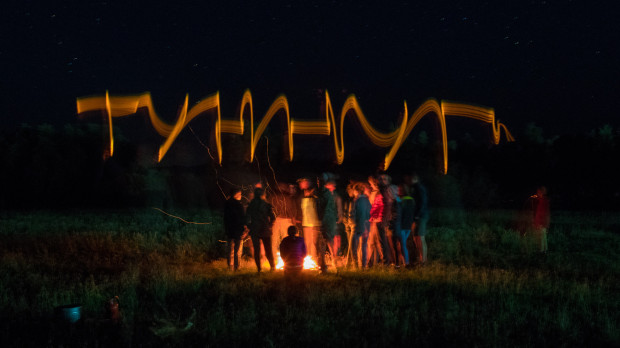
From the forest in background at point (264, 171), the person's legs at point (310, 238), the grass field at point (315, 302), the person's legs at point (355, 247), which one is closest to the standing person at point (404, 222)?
the grass field at point (315, 302)

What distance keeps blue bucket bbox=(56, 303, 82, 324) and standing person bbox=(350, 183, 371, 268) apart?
6.41m

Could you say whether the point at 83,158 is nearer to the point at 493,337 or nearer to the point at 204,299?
the point at 204,299

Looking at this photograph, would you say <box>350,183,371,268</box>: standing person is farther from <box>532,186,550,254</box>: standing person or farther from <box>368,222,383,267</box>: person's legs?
<box>532,186,550,254</box>: standing person

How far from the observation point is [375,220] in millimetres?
12602

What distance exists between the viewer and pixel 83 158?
54844 millimetres

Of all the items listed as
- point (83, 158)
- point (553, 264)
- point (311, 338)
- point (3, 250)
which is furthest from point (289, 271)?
point (83, 158)

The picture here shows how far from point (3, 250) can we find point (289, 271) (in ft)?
37.6

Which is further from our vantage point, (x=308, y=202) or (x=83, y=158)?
(x=83, y=158)

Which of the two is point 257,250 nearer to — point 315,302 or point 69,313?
point 315,302

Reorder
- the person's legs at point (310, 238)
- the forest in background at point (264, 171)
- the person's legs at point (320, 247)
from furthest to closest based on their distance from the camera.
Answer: the forest in background at point (264, 171), the person's legs at point (310, 238), the person's legs at point (320, 247)

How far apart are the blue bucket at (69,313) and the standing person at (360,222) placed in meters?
6.41

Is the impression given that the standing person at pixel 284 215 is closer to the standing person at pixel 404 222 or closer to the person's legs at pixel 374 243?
the person's legs at pixel 374 243

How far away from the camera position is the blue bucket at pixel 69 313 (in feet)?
24.3

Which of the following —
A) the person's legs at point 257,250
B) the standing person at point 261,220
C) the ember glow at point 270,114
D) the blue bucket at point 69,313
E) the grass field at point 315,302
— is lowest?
the grass field at point 315,302
